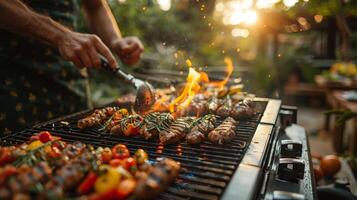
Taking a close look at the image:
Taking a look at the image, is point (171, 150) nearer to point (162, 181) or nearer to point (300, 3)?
point (162, 181)

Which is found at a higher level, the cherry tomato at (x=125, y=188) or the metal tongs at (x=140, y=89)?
the metal tongs at (x=140, y=89)

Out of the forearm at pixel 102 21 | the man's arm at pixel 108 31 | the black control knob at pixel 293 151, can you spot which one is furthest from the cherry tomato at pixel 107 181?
the forearm at pixel 102 21

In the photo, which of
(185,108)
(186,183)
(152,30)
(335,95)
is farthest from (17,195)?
(152,30)

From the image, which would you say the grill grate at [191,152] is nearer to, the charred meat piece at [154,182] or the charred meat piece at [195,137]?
the charred meat piece at [195,137]

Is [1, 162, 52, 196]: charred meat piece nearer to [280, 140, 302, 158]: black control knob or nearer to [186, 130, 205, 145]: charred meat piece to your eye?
[186, 130, 205, 145]: charred meat piece

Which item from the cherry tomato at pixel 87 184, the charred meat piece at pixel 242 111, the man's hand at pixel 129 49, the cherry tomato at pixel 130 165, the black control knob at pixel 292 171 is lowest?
the cherry tomato at pixel 87 184

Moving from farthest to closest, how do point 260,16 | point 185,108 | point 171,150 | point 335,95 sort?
point 260,16 < point 335,95 < point 185,108 < point 171,150

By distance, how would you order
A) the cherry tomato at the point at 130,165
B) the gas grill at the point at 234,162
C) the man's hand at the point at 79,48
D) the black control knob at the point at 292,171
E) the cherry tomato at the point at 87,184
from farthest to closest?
the man's hand at the point at 79,48, the black control knob at the point at 292,171, the cherry tomato at the point at 130,165, the gas grill at the point at 234,162, the cherry tomato at the point at 87,184
